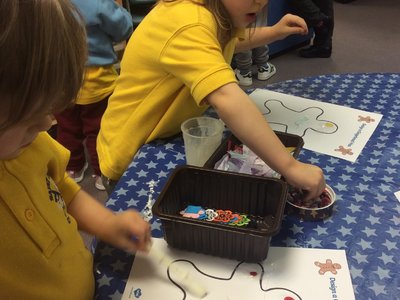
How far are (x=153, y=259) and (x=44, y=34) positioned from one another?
0.35 meters

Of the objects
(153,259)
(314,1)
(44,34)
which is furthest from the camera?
(314,1)

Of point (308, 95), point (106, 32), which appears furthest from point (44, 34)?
point (106, 32)

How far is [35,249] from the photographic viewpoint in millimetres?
502

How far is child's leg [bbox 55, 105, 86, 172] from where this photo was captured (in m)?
1.58

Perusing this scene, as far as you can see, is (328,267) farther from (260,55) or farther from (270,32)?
(260,55)

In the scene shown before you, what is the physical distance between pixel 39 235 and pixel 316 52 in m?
2.40

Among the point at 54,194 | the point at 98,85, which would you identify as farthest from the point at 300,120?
the point at 98,85

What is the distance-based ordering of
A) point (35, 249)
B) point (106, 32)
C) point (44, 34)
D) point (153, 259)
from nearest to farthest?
point (44, 34), point (35, 249), point (153, 259), point (106, 32)

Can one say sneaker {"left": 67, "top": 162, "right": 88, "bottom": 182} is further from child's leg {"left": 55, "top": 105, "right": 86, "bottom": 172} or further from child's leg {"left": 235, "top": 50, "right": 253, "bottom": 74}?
child's leg {"left": 235, "top": 50, "right": 253, "bottom": 74}

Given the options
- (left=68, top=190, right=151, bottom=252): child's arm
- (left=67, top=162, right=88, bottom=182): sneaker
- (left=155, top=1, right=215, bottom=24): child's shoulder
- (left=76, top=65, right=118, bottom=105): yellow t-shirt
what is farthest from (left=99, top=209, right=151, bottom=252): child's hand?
(left=67, top=162, right=88, bottom=182): sneaker

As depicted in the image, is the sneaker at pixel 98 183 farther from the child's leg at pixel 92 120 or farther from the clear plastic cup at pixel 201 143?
the clear plastic cup at pixel 201 143

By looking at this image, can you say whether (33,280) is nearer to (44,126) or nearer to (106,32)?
(44,126)

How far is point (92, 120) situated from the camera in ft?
5.12

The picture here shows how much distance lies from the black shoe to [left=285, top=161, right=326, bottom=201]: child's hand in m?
2.08
